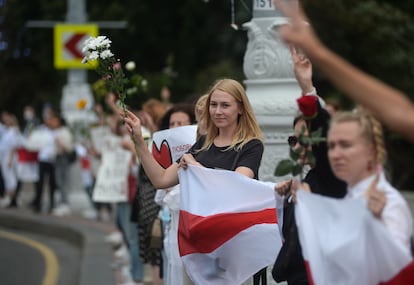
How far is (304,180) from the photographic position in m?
5.33

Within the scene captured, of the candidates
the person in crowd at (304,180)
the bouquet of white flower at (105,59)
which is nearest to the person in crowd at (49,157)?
the bouquet of white flower at (105,59)

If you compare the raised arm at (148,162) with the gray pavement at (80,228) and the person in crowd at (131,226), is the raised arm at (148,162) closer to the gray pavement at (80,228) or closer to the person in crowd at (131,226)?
the person in crowd at (131,226)

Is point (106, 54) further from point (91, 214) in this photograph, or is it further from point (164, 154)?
point (91, 214)

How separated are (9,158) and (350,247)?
19.2 metres

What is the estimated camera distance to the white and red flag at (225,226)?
6.66 meters

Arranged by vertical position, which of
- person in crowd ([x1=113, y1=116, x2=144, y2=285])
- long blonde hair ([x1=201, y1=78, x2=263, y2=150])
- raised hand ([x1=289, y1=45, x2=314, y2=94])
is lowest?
person in crowd ([x1=113, y1=116, x2=144, y2=285])

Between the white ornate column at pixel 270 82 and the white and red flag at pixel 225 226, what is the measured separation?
171cm

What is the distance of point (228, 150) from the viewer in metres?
6.86

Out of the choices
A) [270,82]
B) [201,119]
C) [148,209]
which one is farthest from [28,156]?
[201,119]

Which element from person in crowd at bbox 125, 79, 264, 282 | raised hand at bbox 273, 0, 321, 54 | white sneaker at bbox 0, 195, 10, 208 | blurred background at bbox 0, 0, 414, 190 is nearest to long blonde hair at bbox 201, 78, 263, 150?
person in crowd at bbox 125, 79, 264, 282

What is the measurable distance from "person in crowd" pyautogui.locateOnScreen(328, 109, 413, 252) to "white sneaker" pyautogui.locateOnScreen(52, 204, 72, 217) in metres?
16.2

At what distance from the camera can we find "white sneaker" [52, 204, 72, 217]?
20.5 metres

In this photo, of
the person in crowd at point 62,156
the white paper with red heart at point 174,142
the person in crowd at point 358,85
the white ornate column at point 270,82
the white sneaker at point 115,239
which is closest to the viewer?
the person in crowd at point 358,85

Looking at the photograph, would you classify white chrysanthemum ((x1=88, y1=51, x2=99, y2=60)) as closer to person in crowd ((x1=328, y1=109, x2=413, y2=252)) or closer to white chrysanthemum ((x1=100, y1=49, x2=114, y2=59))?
white chrysanthemum ((x1=100, y1=49, x2=114, y2=59))
